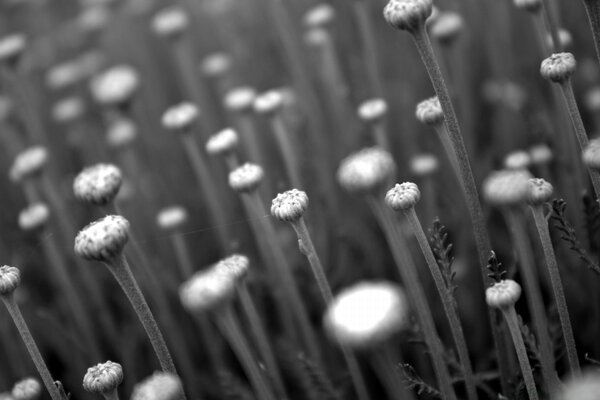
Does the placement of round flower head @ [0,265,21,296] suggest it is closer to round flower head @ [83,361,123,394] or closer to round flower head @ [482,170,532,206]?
round flower head @ [83,361,123,394]

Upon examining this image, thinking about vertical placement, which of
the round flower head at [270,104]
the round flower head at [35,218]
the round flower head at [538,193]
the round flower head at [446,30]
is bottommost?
the round flower head at [538,193]

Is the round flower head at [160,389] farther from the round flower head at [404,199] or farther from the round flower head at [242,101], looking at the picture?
the round flower head at [242,101]

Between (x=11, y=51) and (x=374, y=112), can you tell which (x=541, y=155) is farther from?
(x=11, y=51)

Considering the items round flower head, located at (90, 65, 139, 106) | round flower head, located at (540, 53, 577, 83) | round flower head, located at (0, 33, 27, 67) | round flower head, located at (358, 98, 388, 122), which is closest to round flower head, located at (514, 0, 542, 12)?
round flower head, located at (540, 53, 577, 83)

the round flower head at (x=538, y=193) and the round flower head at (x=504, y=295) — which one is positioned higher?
the round flower head at (x=538, y=193)

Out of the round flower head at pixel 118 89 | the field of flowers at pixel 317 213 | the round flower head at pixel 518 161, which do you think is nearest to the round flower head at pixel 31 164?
the field of flowers at pixel 317 213

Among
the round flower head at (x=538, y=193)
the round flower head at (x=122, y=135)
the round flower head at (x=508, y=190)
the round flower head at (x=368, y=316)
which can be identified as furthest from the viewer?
the round flower head at (x=122, y=135)

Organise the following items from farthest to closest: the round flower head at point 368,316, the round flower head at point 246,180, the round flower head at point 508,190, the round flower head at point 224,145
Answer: the round flower head at point 224,145 → the round flower head at point 246,180 → the round flower head at point 508,190 → the round flower head at point 368,316

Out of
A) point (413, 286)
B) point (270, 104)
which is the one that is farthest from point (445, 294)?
point (270, 104)

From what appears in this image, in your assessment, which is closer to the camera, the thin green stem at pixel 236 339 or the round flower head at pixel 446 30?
the thin green stem at pixel 236 339
